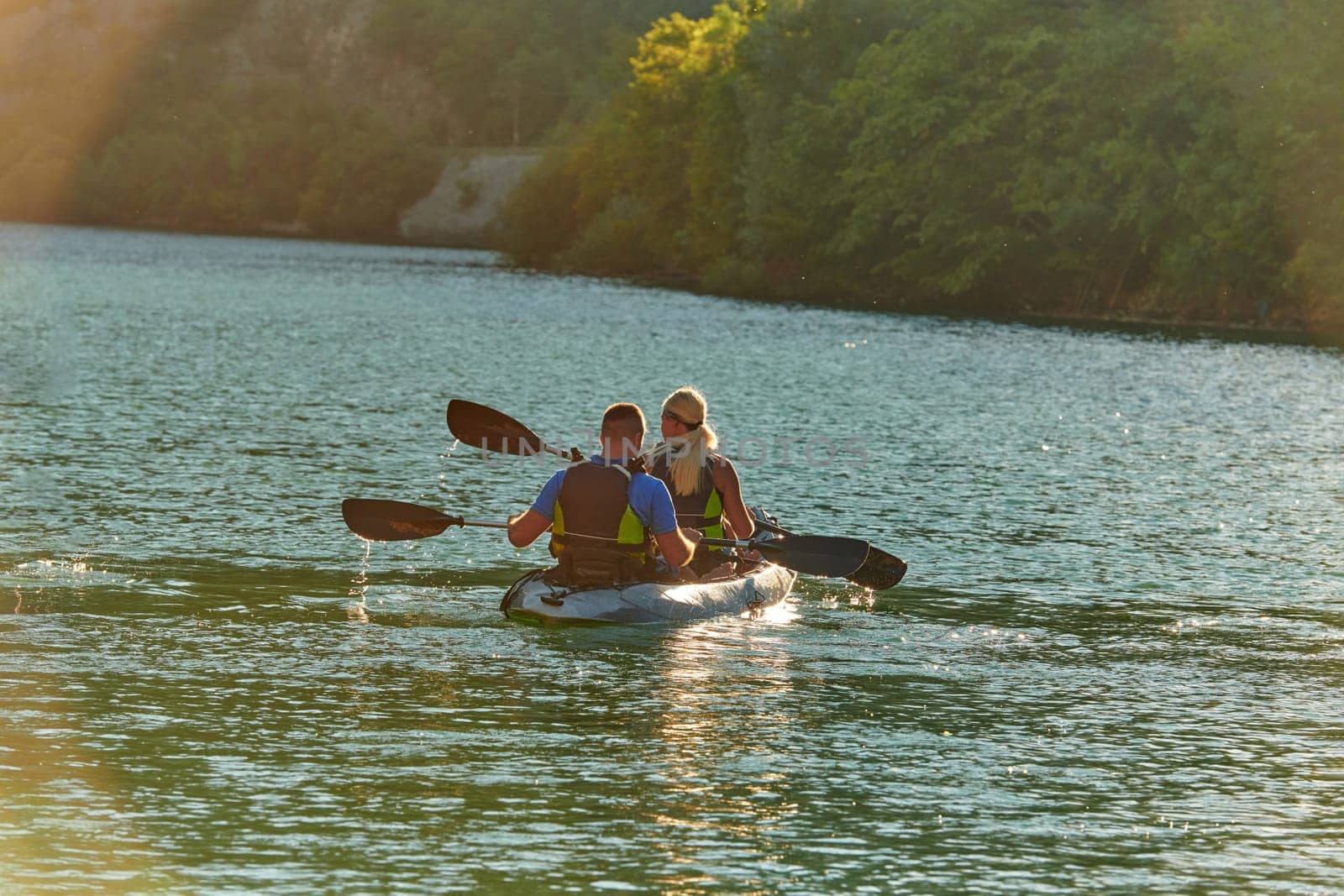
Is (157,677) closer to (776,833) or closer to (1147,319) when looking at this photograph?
(776,833)

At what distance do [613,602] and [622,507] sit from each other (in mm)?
Result: 710

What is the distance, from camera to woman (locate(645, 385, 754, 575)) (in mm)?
15219

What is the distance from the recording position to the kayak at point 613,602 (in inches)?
574

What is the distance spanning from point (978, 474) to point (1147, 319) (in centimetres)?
4832

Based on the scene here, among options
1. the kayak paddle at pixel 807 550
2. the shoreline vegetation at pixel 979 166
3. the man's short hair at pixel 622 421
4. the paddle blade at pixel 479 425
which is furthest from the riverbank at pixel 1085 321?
the man's short hair at pixel 622 421

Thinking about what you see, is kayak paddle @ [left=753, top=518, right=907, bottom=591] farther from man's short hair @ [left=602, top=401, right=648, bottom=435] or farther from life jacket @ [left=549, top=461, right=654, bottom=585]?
man's short hair @ [left=602, top=401, right=648, bottom=435]

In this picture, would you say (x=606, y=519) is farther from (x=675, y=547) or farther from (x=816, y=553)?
(x=816, y=553)

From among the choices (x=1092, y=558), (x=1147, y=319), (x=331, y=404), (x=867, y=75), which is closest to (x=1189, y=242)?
(x=1147, y=319)

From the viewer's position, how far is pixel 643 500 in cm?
1450

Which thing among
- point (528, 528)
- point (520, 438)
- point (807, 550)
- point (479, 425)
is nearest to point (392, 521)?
point (479, 425)

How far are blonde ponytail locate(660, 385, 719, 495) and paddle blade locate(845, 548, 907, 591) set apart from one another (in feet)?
6.38

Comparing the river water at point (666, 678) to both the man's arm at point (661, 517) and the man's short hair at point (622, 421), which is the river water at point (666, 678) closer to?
the man's arm at point (661, 517)

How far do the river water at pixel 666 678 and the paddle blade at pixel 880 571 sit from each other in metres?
0.23

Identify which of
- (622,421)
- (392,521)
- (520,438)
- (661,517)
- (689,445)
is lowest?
(392,521)
